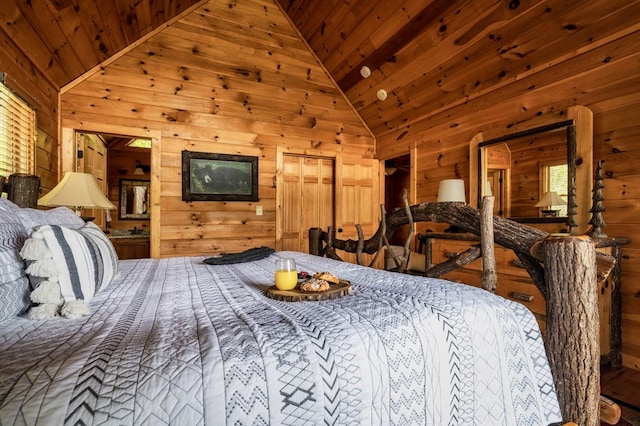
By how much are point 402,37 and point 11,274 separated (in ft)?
11.5

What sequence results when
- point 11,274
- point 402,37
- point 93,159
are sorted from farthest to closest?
point 93,159
point 402,37
point 11,274

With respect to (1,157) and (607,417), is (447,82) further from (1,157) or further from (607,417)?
(1,157)

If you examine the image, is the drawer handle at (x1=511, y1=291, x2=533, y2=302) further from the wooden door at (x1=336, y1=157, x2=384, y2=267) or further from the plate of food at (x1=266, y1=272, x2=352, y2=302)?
the wooden door at (x1=336, y1=157, x2=384, y2=267)

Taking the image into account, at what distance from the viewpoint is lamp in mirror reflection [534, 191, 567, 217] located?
8.75ft

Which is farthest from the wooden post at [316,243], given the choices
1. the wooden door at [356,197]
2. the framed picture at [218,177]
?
the wooden door at [356,197]

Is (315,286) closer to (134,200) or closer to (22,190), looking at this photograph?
(22,190)

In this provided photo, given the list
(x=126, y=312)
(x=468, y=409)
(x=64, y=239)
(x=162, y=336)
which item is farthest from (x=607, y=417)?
(x=64, y=239)

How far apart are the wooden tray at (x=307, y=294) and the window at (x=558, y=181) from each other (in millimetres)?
2444

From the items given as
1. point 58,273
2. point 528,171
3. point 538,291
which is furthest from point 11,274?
point 528,171

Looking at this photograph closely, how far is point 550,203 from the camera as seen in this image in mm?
2736

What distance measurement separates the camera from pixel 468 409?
88 centimetres

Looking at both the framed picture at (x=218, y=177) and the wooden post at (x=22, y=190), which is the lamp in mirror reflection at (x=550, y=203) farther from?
the wooden post at (x=22, y=190)

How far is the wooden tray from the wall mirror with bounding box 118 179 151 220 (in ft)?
17.5

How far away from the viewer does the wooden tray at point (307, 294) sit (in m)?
1.05
